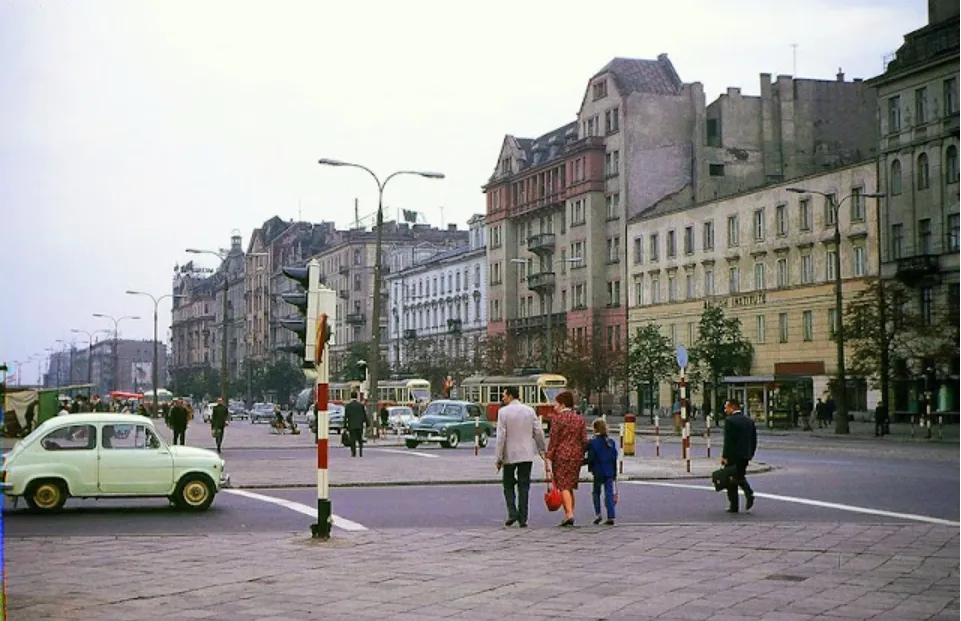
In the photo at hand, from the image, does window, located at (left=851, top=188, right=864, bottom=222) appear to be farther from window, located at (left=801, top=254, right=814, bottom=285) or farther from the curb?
the curb

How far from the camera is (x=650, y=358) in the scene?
237ft

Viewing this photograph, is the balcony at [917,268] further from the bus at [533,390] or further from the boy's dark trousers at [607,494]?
the boy's dark trousers at [607,494]

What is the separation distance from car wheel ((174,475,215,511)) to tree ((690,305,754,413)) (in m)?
50.8

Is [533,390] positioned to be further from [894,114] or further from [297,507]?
[297,507]

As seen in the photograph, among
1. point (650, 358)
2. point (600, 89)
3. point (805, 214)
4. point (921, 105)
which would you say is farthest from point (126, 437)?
point (600, 89)

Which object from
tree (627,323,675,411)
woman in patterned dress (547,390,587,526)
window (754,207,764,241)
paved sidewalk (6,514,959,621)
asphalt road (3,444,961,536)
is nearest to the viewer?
paved sidewalk (6,514,959,621)

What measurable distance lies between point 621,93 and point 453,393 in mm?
23367

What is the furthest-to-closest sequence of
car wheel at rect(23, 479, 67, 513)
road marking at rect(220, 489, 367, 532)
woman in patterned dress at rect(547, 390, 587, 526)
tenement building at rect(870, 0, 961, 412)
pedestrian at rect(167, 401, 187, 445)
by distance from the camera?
tenement building at rect(870, 0, 961, 412) → pedestrian at rect(167, 401, 187, 445) → car wheel at rect(23, 479, 67, 513) → road marking at rect(220, 489, 367, 532) → woman in patterned dress at rect(547, 390, 587, 526)

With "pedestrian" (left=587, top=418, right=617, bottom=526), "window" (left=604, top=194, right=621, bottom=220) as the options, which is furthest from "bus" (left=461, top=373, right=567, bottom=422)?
"pedestrian" (left=587, top=418, right=617, bottom=526)

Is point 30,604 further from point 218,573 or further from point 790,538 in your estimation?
point 790,538

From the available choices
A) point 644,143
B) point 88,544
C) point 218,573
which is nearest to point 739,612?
point 218,573

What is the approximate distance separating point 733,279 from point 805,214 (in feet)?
25.7

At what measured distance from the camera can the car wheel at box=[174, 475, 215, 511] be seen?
19.7 meters

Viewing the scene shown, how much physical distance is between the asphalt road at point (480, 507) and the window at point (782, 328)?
42139mm
